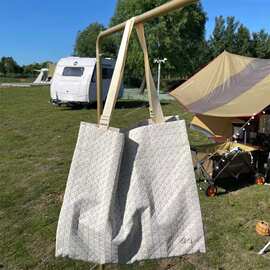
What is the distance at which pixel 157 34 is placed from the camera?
2717 cm

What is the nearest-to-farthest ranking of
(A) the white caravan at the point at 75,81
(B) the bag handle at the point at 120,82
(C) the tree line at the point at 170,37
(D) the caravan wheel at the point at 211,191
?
(B) the bag handle at the point at 120,82 < (D) the caravan wheel at the point at 211,191 < (A) the white caravan at the point at 75,81 < (C) the tree line at the point at 170,37

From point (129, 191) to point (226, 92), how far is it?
5.86m

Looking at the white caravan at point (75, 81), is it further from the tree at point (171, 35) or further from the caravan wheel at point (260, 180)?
the caravan wheel at point (260, 180)

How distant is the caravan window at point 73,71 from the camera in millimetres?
17409

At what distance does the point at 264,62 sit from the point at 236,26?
138ft

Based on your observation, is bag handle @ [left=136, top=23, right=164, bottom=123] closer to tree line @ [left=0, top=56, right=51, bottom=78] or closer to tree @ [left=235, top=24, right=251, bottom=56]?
tree @ [left=235, top=24, right=251, bottom=56]

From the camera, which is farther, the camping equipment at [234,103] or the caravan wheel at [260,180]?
the caravan wheel at [260,180]

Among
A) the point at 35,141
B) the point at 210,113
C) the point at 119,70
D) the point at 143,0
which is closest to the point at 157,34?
the point at 143,0

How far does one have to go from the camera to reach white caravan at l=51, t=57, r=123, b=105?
17094 mm

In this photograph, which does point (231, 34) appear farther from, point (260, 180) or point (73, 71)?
point (260, 180)

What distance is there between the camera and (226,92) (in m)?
7.07

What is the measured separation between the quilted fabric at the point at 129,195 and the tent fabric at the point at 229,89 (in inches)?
185

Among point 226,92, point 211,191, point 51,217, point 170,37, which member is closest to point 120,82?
point 51,217

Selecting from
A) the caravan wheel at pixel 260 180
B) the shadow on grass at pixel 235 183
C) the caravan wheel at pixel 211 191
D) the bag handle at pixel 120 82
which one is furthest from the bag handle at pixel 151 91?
the caravan wheel at pixel 260 180
